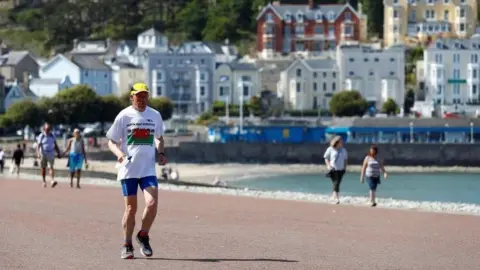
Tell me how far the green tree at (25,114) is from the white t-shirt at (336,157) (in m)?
52.7

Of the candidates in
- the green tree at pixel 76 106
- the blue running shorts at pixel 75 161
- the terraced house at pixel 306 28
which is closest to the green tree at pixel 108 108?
the green tree at pixel 76 106

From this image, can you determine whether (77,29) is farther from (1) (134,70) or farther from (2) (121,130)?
(2) (121,130)

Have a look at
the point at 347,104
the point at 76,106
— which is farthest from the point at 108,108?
the point at 347,104

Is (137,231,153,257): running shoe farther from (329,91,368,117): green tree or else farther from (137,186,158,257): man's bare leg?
(329,91,368,117): green tree

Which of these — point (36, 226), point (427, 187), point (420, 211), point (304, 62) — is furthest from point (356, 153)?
point (36, 226)

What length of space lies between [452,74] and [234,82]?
1484cm

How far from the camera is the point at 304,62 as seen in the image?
94.6m

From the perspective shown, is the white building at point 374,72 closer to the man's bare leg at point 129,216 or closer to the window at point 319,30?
the window at point 319,30

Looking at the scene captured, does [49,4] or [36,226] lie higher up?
[49,4]

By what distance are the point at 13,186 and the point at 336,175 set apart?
20.0 feet

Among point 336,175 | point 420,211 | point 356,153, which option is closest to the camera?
point 420,211

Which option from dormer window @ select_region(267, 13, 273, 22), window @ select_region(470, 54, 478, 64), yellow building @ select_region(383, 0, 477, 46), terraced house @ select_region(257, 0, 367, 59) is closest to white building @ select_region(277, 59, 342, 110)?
window @ select_region(470, 54, 478, 64)

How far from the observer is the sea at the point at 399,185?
45.4 metres

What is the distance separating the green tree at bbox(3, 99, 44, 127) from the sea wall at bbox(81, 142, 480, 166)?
9.26m
